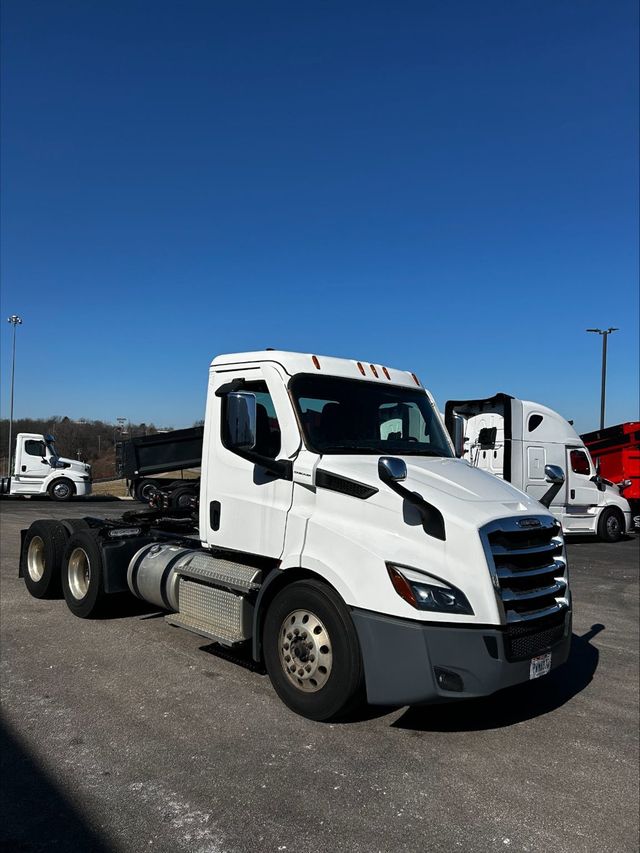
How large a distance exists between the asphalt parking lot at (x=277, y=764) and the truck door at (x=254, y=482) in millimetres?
1174

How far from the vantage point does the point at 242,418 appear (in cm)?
482

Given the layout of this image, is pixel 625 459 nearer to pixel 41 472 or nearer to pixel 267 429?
pixel 267 429

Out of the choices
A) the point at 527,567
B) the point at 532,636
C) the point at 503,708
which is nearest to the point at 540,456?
the point at 503,708

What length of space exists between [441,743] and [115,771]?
2.07m

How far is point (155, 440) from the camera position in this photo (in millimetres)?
17609

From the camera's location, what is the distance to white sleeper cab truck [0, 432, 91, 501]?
26545 mm

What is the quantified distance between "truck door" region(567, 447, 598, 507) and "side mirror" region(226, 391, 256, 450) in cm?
1279

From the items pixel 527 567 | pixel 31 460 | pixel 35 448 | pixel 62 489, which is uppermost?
pixel 35 448

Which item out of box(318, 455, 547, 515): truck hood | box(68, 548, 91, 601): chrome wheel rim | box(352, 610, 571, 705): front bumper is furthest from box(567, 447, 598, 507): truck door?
box(352, 610, 571, 705): front bumper

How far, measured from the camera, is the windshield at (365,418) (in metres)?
4.90

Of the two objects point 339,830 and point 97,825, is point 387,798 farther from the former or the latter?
point 97,825

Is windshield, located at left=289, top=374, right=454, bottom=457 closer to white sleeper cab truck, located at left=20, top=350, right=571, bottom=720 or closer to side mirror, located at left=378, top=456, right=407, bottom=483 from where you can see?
white sleeper cab truck, located at left=20, top=350, right=571, bottom=720

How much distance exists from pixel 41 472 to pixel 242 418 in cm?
2460

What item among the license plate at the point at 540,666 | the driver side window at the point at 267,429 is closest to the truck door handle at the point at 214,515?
the driver side window at the point at 267,429
